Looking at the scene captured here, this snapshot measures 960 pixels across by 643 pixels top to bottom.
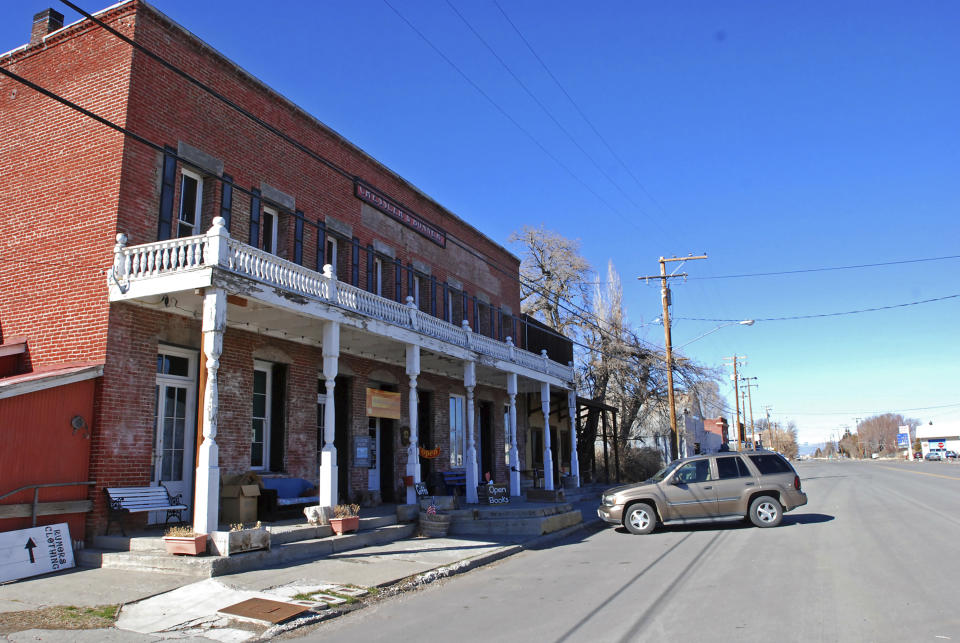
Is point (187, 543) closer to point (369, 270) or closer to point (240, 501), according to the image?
point (240, 501)

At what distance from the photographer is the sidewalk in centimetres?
724

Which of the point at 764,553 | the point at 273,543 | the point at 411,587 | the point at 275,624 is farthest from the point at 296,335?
the point at 764,553

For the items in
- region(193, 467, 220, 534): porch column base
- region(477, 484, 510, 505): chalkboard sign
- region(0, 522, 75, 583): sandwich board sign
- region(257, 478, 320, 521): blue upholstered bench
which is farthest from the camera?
region(477, 484, 510, 505): chalkboard sign

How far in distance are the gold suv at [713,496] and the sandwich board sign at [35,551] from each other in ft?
34.3

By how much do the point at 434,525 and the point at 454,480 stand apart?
6701 mm

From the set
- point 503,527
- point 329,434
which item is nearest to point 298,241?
point 329,434

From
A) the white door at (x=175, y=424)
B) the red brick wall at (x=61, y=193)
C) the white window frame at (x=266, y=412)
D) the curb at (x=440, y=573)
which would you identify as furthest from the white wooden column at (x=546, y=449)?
the red brick wall at (x=61, y=193)

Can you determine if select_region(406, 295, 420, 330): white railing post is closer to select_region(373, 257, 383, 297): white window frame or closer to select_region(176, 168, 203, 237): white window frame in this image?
select_region(373, 257, 383, 297): white window frame

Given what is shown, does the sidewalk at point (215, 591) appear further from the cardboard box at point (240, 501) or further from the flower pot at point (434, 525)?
the flower pot at point (434, 525)

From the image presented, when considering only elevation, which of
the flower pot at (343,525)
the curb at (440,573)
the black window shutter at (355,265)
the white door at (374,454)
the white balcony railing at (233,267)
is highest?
the black window shutter at (355,265)

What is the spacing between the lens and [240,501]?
12648mm

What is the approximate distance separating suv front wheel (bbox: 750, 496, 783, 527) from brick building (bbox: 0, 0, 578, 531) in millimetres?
7359

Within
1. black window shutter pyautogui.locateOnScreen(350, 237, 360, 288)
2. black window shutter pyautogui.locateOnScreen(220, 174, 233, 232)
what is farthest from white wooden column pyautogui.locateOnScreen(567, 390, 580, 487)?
black window shutter pyautogui.locateOnScreen(220, 174, 233, 232)

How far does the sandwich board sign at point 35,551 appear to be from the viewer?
9.45m
